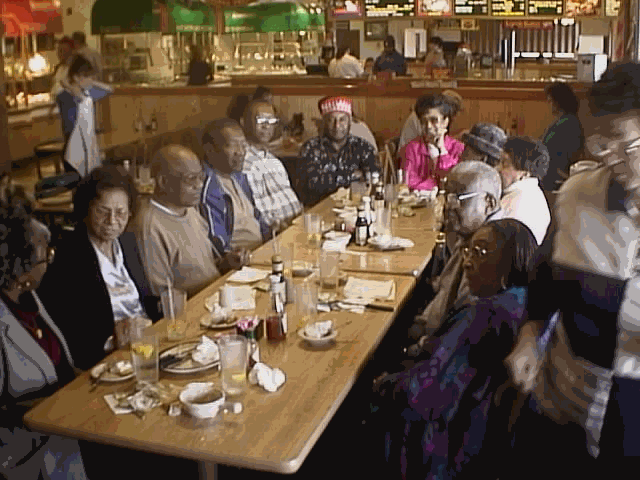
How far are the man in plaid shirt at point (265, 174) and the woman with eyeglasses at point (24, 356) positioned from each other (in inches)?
83.5

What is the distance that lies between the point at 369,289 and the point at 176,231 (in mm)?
905

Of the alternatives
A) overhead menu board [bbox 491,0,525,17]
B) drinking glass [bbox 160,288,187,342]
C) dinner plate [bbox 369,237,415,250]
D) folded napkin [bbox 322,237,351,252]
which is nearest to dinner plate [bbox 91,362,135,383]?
drinking glass [bbox 160,288,187,342]

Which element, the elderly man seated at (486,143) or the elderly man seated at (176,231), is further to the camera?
the elderly man seated at (486,143)

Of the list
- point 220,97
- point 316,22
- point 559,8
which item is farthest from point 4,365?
point 559,8

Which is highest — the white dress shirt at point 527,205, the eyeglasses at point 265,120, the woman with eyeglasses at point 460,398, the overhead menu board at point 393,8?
the overhead menu board at point 393,8

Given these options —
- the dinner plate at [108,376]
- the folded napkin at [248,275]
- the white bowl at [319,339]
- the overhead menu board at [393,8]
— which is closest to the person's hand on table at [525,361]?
the white bowl at [319,339]

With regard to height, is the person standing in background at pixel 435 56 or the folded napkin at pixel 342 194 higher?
the person standing in background at pixel 435 56

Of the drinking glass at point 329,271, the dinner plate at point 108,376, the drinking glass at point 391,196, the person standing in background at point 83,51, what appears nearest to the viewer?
the dinner plate at point 108,376

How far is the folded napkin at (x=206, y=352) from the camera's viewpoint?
2369 millimetres

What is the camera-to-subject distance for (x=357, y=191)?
461cm

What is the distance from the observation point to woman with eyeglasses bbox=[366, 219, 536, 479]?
2.16m

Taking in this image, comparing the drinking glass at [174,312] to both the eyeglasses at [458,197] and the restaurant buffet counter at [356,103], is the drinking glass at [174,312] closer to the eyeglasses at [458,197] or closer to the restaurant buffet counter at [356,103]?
the eyeglasses at [458,197]

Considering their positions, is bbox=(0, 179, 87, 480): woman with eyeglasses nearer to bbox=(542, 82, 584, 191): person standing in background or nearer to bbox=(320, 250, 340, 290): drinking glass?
bbox=(320, 250, 340, 290): drinking glass

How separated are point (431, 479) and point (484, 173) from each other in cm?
121
